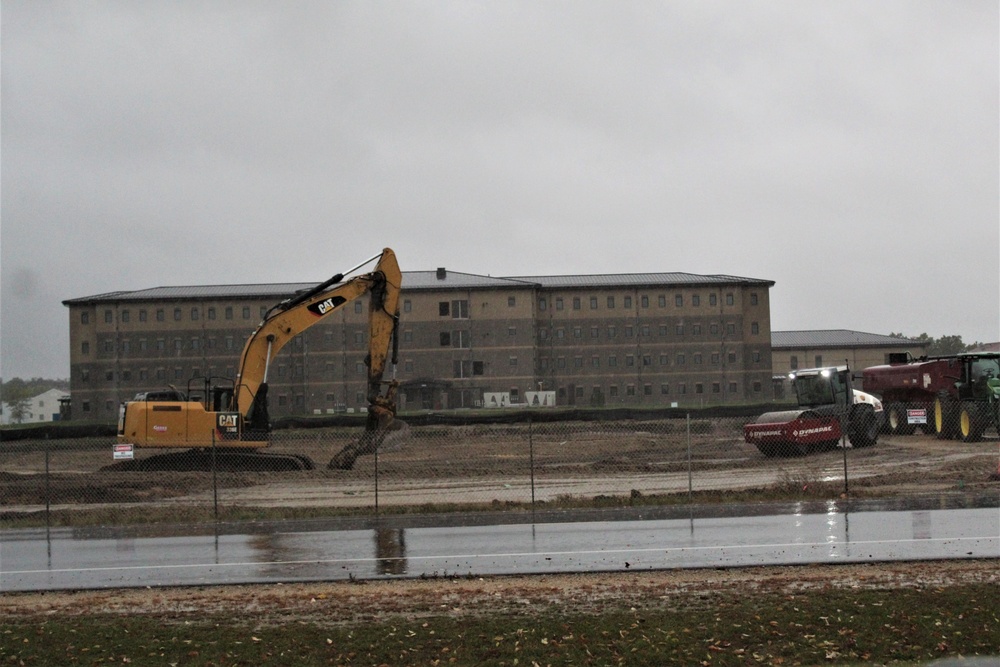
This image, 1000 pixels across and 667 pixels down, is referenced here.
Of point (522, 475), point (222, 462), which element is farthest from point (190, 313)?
point (522, 475)

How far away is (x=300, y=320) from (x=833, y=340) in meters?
70.3

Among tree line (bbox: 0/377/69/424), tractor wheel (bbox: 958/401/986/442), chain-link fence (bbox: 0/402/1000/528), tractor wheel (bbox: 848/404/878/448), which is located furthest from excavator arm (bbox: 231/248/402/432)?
tree line (bbox: 0/377/69/424)

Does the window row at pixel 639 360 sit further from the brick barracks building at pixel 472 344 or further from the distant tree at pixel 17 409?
the distant tree at pixel 17 409

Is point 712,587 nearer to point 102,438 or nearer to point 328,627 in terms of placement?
point 328,627

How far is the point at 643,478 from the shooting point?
28.6 m

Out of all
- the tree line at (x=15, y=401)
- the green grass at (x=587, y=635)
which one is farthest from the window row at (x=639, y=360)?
the tree line at (x=15, y=401)

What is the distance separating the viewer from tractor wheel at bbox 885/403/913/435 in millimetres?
39156

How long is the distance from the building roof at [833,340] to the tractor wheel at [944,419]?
53.0 meters

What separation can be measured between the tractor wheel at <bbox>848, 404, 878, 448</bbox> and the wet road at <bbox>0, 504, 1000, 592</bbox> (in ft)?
59.0

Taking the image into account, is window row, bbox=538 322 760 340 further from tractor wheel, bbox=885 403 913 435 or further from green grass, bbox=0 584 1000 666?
green grass, bbox=0 584 1000 666

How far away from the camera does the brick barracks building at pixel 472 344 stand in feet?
262

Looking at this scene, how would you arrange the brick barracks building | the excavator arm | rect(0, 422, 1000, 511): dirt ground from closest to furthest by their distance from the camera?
rect(0, 422, 1000, 511): dirt ground, the excavator arm, the brick barracks building

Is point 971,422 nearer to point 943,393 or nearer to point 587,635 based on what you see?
point 943,393

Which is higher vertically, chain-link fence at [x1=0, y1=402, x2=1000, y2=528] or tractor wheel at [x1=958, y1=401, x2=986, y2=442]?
tractor wheel at [x1=958, y1=401, x2=986, y2=442]
